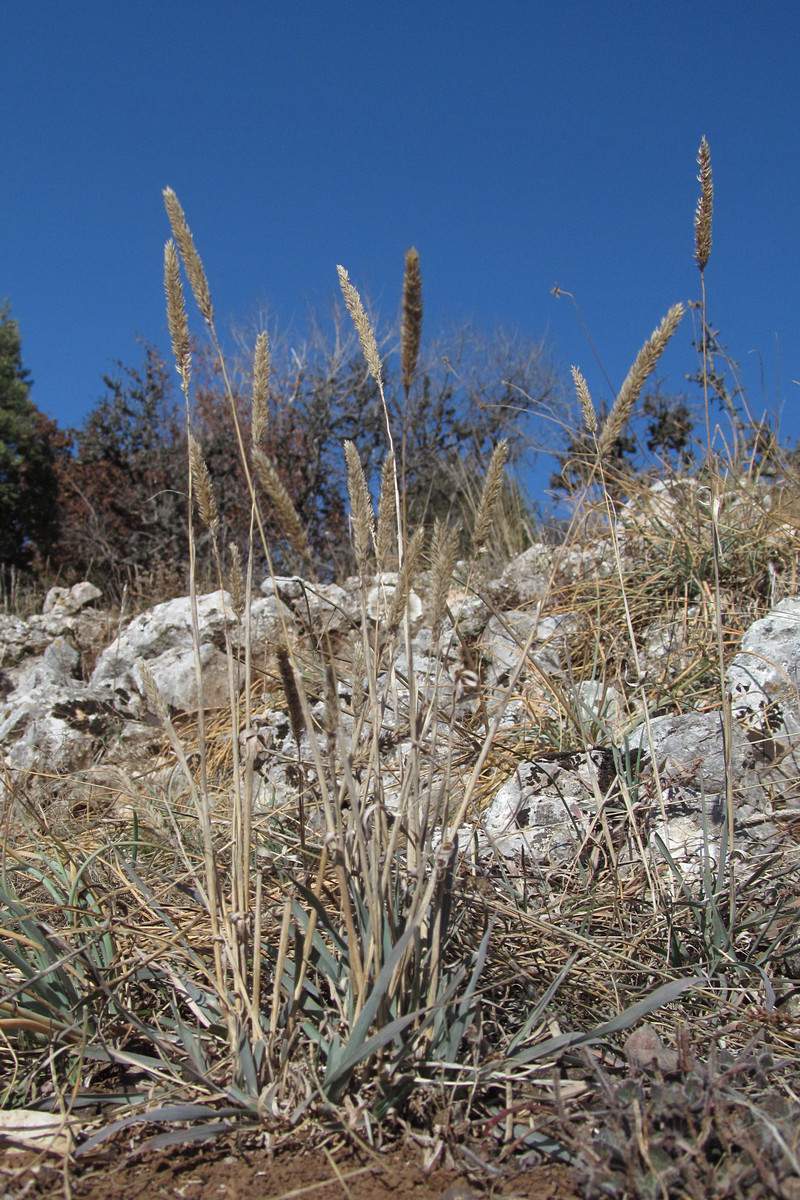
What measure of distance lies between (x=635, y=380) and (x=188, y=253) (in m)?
0.76

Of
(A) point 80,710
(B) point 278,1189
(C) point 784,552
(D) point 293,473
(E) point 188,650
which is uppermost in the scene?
(D) point 293,473

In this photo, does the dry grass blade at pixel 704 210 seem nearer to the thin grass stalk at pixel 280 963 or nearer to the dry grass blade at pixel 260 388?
the dry grass blade at pixel 260 388

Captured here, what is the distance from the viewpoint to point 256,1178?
3.23 ft

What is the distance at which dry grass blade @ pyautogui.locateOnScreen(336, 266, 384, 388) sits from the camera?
3.92ft

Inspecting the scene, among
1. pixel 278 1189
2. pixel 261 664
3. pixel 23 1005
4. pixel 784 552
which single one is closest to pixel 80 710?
pixel 261 664

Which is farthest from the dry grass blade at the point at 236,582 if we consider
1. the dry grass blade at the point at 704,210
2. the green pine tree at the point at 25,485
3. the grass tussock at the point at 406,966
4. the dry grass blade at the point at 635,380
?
the green pine tree at the point at 25,485

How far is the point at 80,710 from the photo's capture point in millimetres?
3635

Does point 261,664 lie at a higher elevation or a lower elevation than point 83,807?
higher

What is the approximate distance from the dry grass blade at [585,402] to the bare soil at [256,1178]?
3.83 ft

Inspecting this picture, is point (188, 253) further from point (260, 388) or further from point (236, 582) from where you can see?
point (236, 582)

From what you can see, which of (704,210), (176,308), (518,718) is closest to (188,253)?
(176,308)

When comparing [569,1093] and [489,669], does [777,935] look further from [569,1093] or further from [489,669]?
[489,669]

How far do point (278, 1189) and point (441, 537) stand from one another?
2.98 feet

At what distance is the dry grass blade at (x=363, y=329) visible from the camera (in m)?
1.20
